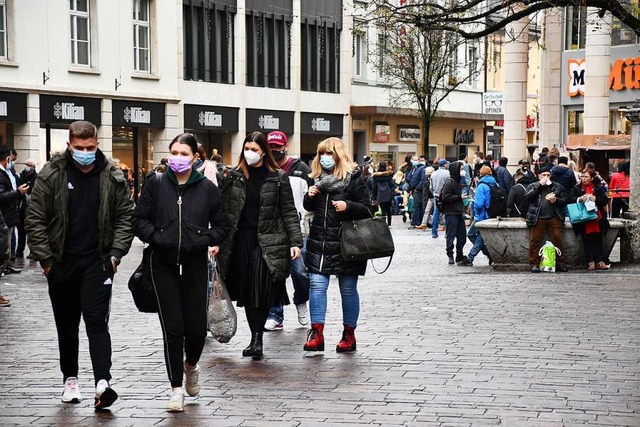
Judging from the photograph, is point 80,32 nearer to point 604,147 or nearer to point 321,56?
point 321,56

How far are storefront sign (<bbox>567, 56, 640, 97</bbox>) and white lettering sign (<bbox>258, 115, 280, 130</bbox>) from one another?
36.0 ft

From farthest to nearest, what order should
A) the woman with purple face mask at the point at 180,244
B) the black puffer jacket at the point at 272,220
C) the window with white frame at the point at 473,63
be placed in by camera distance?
the window with white frame at the point at 473,63, the black puffer jacket at the point at 272,220, the woman with purple face mask at the point at 180,244

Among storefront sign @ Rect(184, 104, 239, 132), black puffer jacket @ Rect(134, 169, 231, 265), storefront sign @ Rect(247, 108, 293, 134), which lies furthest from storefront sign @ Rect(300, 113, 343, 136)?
black puffer jacket @ Rect(134, 169, 231, 265)

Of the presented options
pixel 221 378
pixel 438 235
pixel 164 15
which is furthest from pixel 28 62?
pixel 221 378

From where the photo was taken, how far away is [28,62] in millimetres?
35188

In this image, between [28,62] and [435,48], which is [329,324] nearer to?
[28,62]

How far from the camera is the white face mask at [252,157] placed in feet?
32.3

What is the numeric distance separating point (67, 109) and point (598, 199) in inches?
855

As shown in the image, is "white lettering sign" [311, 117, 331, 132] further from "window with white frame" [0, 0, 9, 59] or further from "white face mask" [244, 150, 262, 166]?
"white face mask" [244, 150, 262, 166]

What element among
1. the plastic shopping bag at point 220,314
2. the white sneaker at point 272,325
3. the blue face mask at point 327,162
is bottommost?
the white sneaker at point 272,325

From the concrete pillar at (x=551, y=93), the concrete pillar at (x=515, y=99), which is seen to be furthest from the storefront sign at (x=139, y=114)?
the concrete pillar at (x=551, y=93)

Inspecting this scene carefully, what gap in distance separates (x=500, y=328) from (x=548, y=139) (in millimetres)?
31951

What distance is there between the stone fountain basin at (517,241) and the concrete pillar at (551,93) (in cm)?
2395

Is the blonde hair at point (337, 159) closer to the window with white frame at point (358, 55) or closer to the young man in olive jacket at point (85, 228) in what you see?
the young man in olive jacket at point (85, 228)
